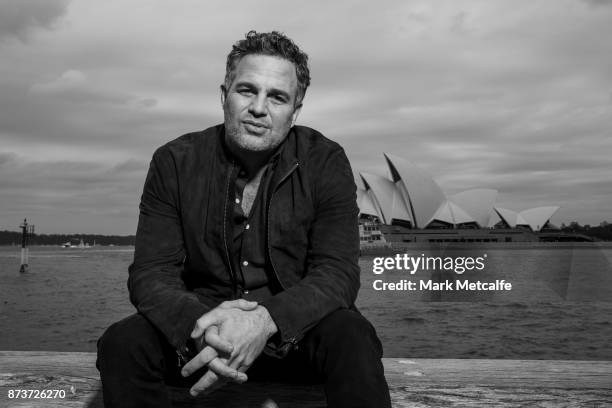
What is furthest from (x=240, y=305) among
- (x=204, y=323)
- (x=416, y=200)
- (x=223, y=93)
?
(x=416, y=200)

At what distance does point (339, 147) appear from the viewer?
173 cm

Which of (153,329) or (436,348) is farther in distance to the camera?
(436,348)

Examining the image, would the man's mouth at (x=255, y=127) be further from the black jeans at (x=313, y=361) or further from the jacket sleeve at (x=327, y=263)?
the black jeans at (x=313, y=361)

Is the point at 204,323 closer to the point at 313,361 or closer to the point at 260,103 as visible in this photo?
the point at 313,361

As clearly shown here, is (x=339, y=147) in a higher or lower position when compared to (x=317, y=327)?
higher

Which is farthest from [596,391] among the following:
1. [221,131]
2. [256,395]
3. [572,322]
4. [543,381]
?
[572,322]

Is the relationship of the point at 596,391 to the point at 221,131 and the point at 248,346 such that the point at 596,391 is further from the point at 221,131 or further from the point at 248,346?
the point at 221,131

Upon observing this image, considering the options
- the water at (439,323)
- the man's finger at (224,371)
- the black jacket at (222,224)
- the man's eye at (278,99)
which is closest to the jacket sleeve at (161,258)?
the black jacket at (222,224)

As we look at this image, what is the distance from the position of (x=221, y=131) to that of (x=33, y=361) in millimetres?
947

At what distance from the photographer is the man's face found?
5.34 feet

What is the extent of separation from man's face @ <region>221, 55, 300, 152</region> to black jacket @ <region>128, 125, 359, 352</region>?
0.25ft

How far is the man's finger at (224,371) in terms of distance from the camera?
1294 millimetres

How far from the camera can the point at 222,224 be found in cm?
160

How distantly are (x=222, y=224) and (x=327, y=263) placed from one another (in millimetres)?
305
